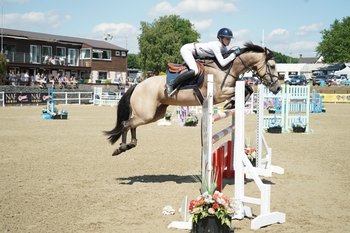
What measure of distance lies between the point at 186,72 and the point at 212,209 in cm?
294

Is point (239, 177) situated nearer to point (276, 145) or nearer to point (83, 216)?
point (83, 216)

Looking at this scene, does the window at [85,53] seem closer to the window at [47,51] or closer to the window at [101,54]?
the window at [101,54]

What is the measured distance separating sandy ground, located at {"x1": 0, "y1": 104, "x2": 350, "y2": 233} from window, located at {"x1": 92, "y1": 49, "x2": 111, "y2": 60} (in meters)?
39.2

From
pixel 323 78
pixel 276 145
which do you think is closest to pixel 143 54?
pixel 323 78

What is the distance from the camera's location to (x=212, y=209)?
4.26 meters

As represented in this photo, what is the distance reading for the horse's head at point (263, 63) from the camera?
22.5 feet

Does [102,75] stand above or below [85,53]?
below

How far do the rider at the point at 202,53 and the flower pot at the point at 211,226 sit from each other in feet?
9.48

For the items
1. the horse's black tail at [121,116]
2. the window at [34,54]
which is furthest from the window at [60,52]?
the horse's black tail at [121,116]

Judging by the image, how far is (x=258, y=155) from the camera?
6750mm

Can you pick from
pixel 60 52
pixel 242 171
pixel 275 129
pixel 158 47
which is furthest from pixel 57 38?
pixel 242 171

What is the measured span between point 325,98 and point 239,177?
36781 millimetres

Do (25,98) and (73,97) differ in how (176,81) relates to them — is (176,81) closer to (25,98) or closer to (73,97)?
(25,98)

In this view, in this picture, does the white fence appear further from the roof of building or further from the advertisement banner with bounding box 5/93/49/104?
the roof of building
